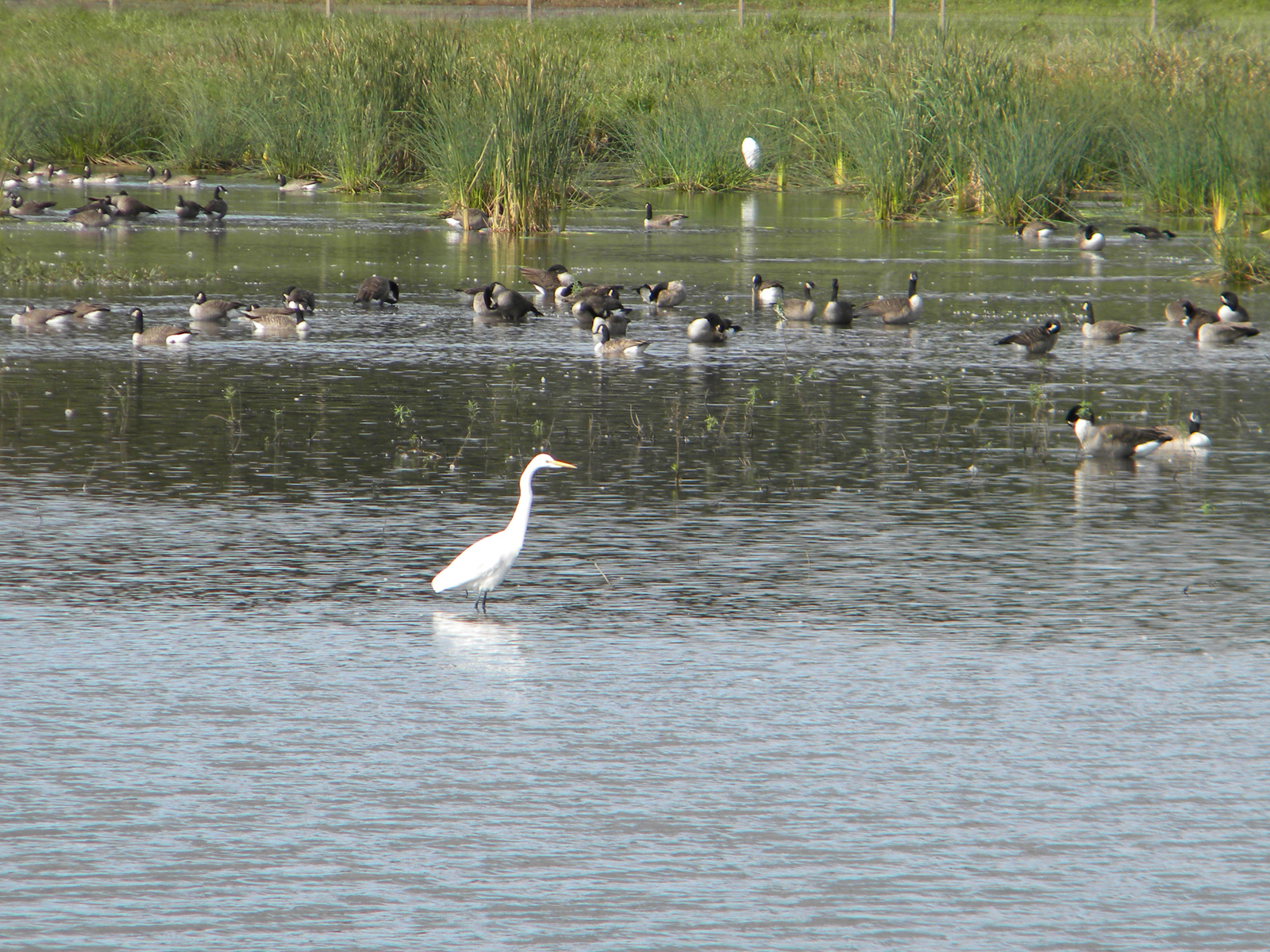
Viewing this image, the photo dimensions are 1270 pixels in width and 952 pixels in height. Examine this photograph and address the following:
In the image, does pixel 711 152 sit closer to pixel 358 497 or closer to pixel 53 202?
pixel 53 202

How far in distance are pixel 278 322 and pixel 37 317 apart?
2.28 m

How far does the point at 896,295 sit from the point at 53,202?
17.5 metres

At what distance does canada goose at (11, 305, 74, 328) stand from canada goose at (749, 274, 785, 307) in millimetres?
7257

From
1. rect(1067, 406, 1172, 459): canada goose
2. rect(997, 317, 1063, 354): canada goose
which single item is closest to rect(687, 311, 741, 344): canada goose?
rect(997, 317, 1063, 354): canada goose

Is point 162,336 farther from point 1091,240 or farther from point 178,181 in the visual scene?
point 178,181

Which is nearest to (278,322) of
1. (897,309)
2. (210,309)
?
(210,309)

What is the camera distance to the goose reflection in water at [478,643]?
7004mm

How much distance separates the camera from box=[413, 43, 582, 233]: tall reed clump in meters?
24.4

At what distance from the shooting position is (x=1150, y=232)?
25.1m

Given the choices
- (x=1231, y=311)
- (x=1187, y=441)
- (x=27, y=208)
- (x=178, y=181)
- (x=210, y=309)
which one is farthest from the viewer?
(x=178, y=181)

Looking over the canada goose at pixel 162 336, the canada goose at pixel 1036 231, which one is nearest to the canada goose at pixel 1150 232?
the canada goose at pixel 1036 231

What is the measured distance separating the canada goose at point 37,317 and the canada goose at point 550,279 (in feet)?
17.5

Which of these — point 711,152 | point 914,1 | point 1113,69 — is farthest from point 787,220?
point 914,1

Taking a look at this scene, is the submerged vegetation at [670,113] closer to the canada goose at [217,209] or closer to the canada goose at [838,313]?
the canada goose at [217,209]
